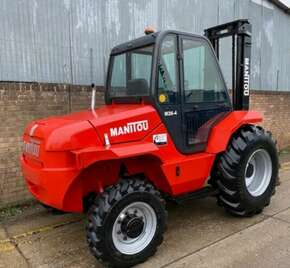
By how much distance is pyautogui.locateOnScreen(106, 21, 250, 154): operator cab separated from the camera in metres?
3.71

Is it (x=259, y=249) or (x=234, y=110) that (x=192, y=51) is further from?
(x=259, y=249)

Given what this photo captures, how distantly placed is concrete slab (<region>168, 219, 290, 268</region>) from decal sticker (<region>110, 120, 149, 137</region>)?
56.4 inches

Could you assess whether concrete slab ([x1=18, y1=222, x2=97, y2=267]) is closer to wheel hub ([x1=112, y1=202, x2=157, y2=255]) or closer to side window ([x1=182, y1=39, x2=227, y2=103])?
wheel hub ([x1=112, y1=202, x2=157, y2=255])

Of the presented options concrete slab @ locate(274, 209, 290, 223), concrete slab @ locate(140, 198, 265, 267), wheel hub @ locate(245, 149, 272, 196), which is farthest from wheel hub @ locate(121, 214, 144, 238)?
concrete slab @ locate(274, 209, 290, 223)

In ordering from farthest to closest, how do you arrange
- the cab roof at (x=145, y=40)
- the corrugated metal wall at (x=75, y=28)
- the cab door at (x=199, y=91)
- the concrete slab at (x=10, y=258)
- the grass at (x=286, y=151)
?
the grass at (x=286, y=151), the corrugated metal wall at (x=75, y=28), the cab door at (x=199, y=91), the cab roof at (x=145, y=40), the concrete slab at (x=10, y=258)

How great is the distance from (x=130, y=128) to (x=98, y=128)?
364mm

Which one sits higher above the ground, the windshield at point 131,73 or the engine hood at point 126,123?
the windshield at point 131,73

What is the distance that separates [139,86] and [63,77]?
2.40 m

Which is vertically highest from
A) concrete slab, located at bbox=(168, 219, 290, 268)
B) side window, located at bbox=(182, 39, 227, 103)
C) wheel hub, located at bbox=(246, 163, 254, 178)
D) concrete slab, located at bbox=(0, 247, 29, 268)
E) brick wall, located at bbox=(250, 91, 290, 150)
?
side window, located at bbox=(182, 39, 227, 103)

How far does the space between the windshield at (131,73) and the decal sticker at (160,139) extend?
0.48 m

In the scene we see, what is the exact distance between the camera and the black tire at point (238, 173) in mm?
4168

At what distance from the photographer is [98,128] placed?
129 inches

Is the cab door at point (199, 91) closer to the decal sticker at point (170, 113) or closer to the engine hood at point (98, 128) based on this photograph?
the decal sticker at point (170, 113)

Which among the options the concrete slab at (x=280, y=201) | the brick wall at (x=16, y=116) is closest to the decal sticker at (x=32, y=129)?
the brick wall at (x=16, y=116)
